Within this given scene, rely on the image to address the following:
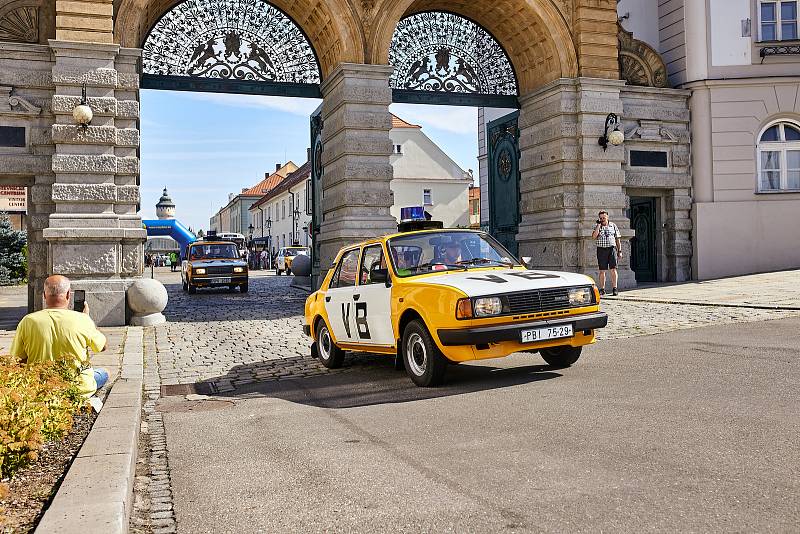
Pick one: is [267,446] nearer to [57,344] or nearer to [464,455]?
[464,455]

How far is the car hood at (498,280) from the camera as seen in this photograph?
22.7 feet

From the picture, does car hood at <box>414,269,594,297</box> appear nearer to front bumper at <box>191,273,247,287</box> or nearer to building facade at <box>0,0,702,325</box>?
building facade at <box>0,0,702,325</box>

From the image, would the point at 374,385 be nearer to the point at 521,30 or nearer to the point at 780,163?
the point at 521,30

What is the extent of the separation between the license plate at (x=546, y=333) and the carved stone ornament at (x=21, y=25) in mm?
12192

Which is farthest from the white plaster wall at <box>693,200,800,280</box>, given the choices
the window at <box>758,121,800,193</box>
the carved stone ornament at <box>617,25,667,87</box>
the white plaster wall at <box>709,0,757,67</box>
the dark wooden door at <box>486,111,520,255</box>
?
the dark wooden door at <box>486,111,520,255</box>

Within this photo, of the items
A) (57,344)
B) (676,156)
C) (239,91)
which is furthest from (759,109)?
(57,344)

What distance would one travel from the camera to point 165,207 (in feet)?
269

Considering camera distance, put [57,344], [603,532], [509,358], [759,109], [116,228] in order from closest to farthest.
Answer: [603,532], [57,344], [509,358], [116,228], [759,109]

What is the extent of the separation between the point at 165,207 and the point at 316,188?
67.5m

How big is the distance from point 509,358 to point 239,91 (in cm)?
1080

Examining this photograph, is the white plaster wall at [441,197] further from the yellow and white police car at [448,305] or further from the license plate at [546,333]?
the license plate at [546,333]

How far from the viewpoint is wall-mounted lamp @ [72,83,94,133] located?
13.5m

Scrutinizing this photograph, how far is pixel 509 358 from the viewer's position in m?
8.91

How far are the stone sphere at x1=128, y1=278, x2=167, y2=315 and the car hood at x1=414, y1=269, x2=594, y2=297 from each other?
24.5ft
